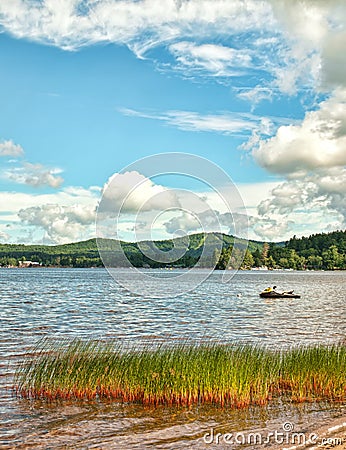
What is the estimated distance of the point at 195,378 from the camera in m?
14.6

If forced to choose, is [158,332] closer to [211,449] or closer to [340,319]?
[340,319]

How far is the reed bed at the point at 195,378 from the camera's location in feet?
47.3

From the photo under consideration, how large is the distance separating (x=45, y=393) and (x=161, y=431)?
172 inches

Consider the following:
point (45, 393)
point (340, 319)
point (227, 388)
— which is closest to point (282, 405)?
point (227, 388)

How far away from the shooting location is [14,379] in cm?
1706

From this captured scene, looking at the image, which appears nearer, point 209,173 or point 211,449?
point 211,449

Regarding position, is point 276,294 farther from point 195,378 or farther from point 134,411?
point 134,411

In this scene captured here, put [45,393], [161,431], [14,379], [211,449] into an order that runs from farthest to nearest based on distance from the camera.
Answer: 1. [14,379]
2. [45,393]
3. [161,431]
4. [211,449]

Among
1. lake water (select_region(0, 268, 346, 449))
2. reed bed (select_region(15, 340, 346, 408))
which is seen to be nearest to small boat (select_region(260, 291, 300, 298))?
lake water (select_region(0, 268, 346, 449))

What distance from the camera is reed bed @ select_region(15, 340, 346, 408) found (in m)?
14.4

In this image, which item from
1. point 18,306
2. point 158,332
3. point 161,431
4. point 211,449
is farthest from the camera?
point 18,306

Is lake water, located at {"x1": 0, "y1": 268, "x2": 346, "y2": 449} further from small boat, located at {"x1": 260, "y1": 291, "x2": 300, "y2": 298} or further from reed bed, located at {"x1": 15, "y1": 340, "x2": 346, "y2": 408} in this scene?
small boat, located at {"x1": 260, "y1": 291, "x2": 300, "y2": 298}

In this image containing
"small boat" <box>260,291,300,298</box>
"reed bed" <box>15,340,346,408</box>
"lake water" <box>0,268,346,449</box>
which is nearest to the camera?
"lake water" <box>0,268,346,449</box>

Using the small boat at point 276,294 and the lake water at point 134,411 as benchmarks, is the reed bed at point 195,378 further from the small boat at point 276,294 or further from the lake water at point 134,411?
the small boat at point 276,294
